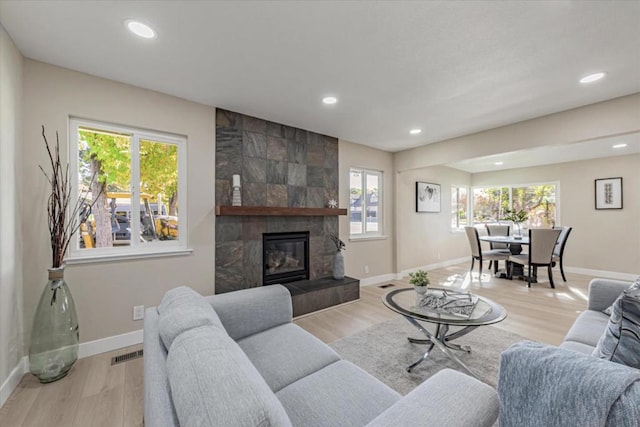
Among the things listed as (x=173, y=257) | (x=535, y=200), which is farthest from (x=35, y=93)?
(x=535, y=200)

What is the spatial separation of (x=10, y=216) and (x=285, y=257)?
8.65 feet

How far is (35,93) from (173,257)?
5.82 feet

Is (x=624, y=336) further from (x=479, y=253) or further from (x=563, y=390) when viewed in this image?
(x=479, y=253)

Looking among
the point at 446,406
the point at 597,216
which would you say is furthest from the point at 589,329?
the point at 597,216

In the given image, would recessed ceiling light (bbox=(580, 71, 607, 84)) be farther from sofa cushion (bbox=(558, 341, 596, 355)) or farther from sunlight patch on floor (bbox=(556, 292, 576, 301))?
sunlight patch on floor (bbox=(556, 292, 576, 301))

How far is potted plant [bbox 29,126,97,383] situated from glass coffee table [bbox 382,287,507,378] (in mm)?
2573

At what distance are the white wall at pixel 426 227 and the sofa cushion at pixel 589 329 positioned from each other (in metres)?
3.22

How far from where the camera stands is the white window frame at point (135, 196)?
7.95ft

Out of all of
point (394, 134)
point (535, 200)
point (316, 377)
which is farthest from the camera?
point (535, 200)

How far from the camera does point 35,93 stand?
2213 millimetres

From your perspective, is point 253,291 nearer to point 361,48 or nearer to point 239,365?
point 239,365

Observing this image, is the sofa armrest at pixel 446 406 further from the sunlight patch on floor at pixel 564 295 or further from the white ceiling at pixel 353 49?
the sunlight patch on floor at pixel 564 295

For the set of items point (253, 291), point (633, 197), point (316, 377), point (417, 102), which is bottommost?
point (316, 377)

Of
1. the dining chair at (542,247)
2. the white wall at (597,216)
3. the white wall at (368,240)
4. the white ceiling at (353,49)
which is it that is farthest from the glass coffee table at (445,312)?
the white wall at (597,216)
